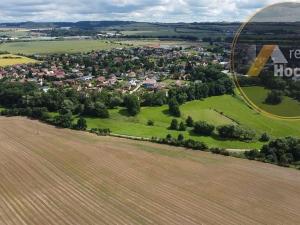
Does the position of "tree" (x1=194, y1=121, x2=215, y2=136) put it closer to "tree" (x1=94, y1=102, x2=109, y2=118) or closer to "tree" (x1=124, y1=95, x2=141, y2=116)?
"tree" (x1=124, y1=95, x2=141, y2=116)

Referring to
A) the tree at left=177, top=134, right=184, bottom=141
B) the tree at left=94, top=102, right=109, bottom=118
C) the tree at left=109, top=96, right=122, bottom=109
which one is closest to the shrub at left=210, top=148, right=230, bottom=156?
the tree at left=177, top=134, right=184, bottom=141

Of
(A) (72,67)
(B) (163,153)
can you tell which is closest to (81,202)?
(B) (163,153)

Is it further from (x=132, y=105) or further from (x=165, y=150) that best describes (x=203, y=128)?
(x=132, y=105)

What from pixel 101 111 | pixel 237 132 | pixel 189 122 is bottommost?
pixel 237 132

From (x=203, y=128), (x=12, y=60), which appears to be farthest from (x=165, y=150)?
(x=12, y=60)

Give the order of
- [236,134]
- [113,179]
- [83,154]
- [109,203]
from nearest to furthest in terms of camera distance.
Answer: [109,203]
[113,179]
[83,154]
[236,134]

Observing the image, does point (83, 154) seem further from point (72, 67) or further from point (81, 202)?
point (72, 67)
